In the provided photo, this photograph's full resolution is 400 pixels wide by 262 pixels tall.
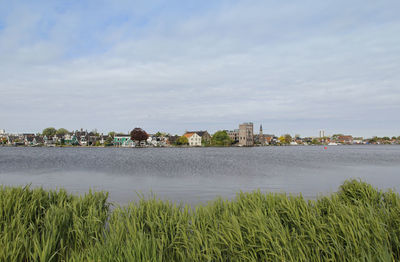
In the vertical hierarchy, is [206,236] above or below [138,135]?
below

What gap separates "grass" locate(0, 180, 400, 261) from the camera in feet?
17.6

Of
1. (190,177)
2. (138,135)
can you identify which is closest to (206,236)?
(190,177)

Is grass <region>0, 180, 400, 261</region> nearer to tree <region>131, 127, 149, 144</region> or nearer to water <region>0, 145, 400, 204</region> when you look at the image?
water <region>0, 145, 400, 204</region>

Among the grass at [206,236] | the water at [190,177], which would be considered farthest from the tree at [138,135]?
the grass at [206,236]

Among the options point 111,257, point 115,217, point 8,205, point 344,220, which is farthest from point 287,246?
point 8,205

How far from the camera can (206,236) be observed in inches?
256

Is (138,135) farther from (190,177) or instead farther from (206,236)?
(206,236)

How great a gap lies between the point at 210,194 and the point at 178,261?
15.2 metres

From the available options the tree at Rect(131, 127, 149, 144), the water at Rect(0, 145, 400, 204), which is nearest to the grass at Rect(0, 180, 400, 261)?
the water at Rect(0, 145, 400, 204)

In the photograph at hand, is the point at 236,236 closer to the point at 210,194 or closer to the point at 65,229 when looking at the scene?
the point at 65,229

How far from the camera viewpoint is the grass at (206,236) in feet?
17.6

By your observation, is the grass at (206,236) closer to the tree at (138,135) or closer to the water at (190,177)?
the water at (190,177)

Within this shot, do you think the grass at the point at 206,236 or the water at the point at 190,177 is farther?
the water at the point at 190,177

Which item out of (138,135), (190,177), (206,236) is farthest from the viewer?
(138,135)
